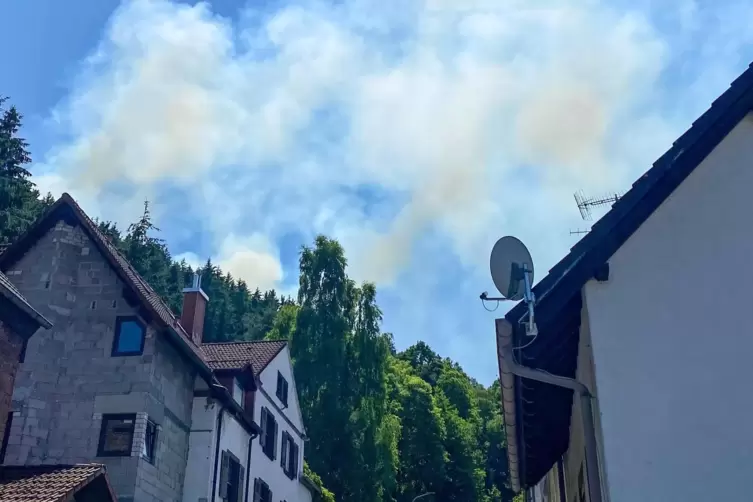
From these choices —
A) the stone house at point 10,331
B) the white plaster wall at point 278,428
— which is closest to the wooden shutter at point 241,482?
the white plaster wall at point 278,428

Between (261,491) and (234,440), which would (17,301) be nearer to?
(234,440)

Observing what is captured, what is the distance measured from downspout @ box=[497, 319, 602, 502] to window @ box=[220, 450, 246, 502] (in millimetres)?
18226

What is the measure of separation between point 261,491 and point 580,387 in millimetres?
21883

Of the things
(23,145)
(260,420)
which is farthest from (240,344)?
(23,145)

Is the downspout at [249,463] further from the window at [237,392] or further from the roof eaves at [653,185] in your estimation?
the roof eaves at [653,185]

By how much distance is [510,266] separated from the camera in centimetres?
755

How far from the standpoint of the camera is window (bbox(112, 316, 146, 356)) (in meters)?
21.8

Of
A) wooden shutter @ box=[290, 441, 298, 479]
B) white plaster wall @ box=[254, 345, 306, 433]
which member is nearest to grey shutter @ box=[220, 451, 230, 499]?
white plaster wall @ box=[254, 345, 306, 433]

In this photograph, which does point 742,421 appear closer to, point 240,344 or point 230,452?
point 230,452

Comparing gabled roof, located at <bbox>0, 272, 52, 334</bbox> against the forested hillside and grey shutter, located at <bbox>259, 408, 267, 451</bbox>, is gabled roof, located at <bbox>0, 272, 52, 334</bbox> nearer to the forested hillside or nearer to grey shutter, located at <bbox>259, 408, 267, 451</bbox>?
grey shutter, located at <bbox>259, 408, 267, 451</bbox>

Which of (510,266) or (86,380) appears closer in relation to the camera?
(510,266)

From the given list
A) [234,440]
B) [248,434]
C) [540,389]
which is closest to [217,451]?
[234,440]

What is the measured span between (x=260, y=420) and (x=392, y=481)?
15.1 m

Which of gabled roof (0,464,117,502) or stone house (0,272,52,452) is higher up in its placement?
stone house (0,272,52,452)
